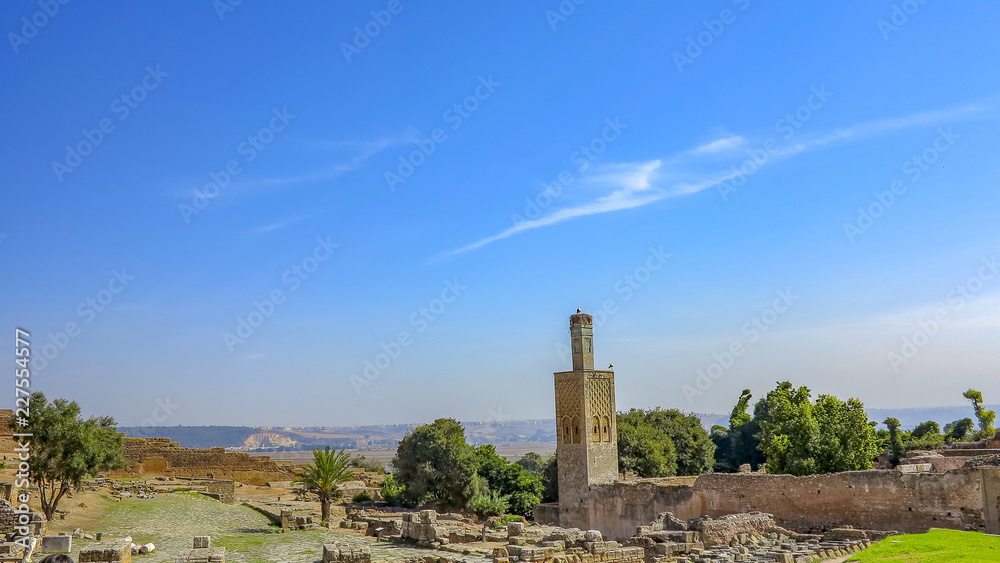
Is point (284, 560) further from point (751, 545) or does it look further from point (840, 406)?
point (840, 406)

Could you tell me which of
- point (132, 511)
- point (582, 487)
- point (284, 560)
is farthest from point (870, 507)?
point (132, 511)

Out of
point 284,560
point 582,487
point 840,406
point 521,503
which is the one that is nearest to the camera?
point 284,560

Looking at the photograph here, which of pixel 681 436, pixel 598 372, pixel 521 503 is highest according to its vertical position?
pixel 598 372

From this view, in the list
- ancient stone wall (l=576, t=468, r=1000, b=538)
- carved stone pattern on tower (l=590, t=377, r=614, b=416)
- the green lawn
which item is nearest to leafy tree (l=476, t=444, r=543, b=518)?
carved stone pattern on tower (l=590, t=377, r=614, b=416)

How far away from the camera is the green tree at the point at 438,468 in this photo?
33469mm

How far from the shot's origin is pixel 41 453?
18.7 meters

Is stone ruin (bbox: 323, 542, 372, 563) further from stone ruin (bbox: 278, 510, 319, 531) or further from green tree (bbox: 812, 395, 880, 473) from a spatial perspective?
green tree (bbox: 812, 395, 880, 473)

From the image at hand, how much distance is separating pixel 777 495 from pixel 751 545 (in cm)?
562

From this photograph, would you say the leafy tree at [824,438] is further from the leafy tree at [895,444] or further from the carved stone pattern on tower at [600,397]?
the leafy tree at [895,444]

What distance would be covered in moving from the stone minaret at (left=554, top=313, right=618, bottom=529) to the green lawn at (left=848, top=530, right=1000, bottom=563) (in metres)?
15.3

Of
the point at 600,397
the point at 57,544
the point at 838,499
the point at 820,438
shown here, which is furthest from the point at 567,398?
the point at 57,544

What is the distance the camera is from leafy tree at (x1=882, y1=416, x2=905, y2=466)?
4044cm

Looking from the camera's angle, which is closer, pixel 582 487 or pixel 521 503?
pixel 582 487

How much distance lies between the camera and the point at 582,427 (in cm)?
3127
